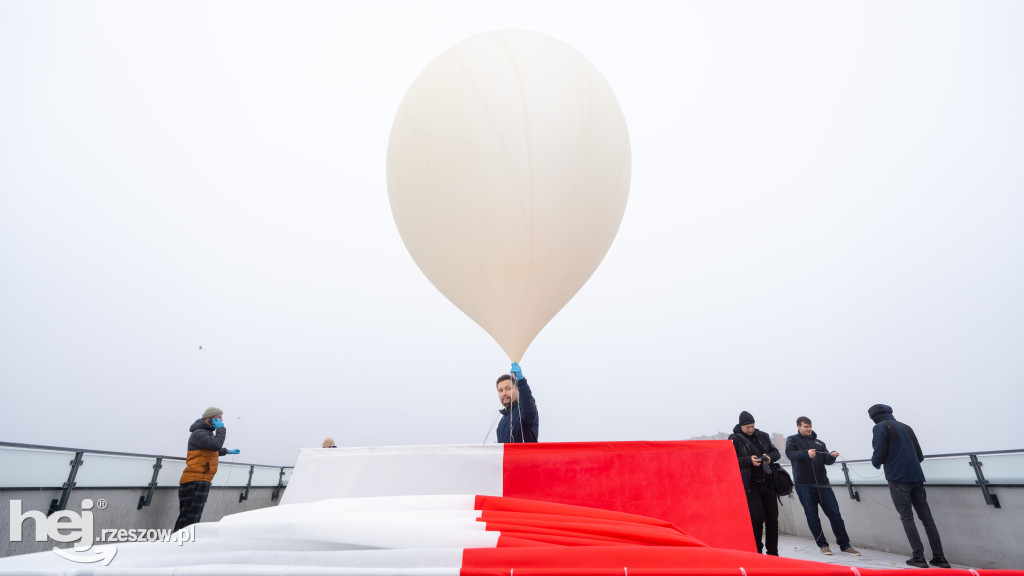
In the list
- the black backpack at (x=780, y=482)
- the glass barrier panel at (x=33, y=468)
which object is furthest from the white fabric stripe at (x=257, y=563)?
the black backpack at (x=780, y=482)

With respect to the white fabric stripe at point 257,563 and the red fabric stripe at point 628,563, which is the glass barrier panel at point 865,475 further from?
the white fabric stripe at point 257,563

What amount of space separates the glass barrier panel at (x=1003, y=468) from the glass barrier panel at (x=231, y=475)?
25.8ft

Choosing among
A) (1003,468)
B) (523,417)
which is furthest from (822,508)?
(523,417)

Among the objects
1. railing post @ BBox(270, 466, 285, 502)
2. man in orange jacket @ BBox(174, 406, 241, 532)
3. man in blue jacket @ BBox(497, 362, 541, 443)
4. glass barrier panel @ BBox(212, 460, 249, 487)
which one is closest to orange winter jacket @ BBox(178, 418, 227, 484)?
man in orange jacket @ BBox(174, 406, 241, 532)

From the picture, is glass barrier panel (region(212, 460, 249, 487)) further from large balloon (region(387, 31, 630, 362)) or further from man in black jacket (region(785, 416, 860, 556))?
man in black jacket (region(785, 416, 860, 556))

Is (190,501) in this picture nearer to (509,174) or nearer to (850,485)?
(509,174)

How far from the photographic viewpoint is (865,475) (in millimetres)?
4867

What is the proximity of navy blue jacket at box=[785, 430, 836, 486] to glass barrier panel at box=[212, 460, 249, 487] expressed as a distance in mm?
6591

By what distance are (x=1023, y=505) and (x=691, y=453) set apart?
309cm

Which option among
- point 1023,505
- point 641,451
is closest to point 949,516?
point 1023,505

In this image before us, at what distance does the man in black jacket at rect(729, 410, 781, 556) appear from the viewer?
379cm

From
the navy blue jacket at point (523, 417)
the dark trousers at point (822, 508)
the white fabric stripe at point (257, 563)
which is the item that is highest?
the navy blue jacket at point (523, 417)

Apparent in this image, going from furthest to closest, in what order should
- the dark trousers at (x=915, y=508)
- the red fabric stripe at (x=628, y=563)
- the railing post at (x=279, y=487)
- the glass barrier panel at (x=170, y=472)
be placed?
the railing post at (x=279, y=487)
the glass barrier panel at (x=170, y=472)
the dark trousers at (x=915, y=508)
the red fabric stripe at (x=628, y=563)

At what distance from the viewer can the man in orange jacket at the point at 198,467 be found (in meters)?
4.47
